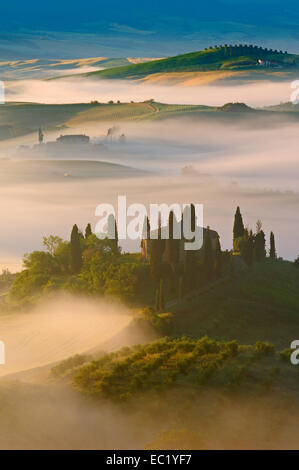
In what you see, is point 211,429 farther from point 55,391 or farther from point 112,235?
point 112,235

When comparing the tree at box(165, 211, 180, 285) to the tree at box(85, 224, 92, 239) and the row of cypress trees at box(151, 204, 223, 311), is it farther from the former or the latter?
the tree at box(85, 224, 92, 239)

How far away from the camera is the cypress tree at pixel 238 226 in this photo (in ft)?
413

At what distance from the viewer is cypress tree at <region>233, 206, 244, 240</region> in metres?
126

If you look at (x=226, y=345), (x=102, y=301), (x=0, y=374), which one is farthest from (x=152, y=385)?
(x=102, y=301)

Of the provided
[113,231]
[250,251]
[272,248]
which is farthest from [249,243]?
[113,231]

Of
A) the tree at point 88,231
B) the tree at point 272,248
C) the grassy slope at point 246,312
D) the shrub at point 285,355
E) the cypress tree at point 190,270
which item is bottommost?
the shrub at point 285,355

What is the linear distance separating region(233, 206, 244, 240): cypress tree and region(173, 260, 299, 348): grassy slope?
15.0 metres

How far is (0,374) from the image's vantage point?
6881 centimetres

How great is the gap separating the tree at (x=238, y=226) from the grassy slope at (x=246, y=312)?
48.9ft

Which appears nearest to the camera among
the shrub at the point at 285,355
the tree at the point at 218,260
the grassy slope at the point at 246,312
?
the shrub at the point at 285,355

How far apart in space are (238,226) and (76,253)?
32.7 m

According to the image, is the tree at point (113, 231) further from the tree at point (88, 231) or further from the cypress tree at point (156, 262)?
the cypress tree at point (156, 262)

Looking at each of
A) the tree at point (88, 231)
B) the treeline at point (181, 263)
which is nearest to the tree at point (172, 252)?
the treeline at point (181, 263)
